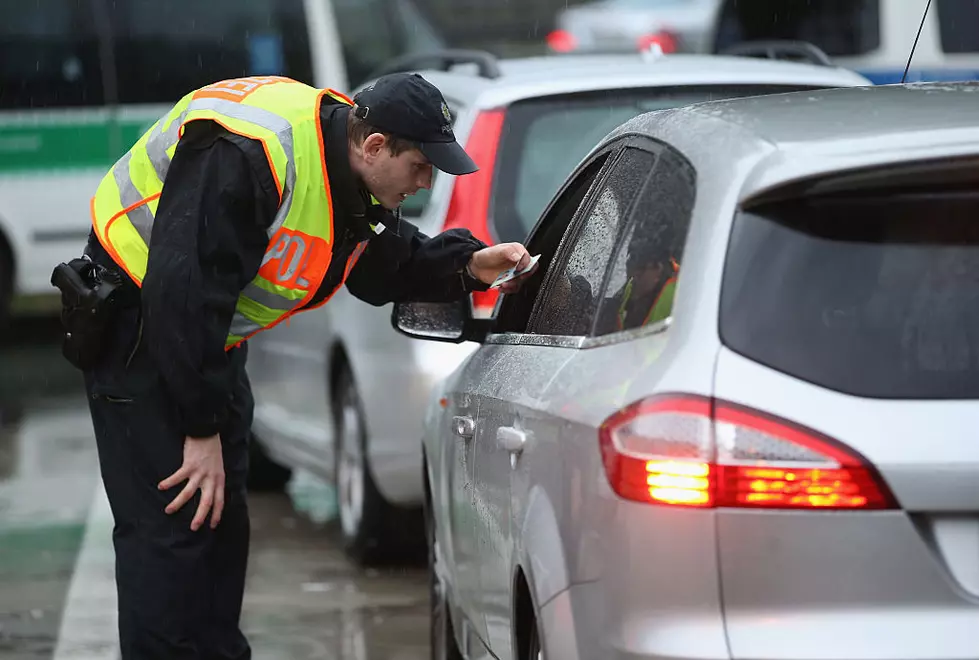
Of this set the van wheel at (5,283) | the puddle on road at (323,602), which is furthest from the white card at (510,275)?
the van wheel at (5,283)

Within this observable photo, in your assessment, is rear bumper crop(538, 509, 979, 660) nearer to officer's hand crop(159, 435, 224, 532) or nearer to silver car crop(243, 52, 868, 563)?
officer's hand crop(159, 435, 224, 532)

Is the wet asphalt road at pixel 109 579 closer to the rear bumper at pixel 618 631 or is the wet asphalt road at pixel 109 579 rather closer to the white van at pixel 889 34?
the rear bumper at pixel 618 631

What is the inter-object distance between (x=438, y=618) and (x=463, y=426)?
977mm

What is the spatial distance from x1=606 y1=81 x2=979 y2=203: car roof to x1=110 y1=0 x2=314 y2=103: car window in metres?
12.2

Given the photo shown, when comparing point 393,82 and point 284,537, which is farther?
point 284,537

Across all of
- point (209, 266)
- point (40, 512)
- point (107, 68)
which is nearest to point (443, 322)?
point (209, 266)

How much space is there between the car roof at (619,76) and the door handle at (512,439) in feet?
8.71

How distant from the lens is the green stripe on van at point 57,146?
14.8m

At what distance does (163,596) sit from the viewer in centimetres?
453

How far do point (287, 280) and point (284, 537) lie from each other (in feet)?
11.7

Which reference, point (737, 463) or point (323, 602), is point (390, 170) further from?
point (323, 602)

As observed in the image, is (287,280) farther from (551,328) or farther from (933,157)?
(933,157)

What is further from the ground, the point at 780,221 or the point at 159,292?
the point at 780,221

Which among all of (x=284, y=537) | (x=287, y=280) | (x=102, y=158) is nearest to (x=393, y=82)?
(x=287, y=280)
